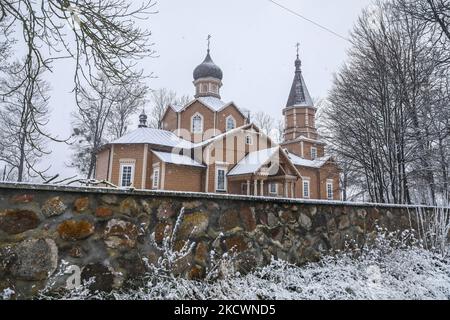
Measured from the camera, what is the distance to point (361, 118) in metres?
11.1

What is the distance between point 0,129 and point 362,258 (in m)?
18.9

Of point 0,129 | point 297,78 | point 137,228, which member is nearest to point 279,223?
point 137,228

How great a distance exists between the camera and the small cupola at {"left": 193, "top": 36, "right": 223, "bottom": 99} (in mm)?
24516

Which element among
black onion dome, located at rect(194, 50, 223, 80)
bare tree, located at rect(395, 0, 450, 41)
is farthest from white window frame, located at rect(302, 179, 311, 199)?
bare tree, located at rect(395, 0, 450, 41)

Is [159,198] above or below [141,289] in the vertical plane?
above

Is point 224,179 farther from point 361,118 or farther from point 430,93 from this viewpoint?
point 430,93

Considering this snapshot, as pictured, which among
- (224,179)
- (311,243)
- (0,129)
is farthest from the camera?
(224,179)

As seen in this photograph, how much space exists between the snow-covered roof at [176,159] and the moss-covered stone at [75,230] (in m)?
14.6

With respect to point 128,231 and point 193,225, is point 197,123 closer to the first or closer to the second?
point 193,225

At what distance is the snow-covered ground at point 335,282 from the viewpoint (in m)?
2.81

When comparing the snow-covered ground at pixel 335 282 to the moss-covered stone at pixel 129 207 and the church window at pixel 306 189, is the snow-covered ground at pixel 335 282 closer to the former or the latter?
the moss-covered stone at pixel 129 207

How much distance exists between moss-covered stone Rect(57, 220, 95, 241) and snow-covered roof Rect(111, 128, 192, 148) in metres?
16.3

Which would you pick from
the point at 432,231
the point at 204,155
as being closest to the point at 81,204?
the point at 432,231

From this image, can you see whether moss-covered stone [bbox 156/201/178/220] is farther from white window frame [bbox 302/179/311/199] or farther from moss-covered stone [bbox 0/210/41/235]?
white window frame [bbox 302/179/311/199]
